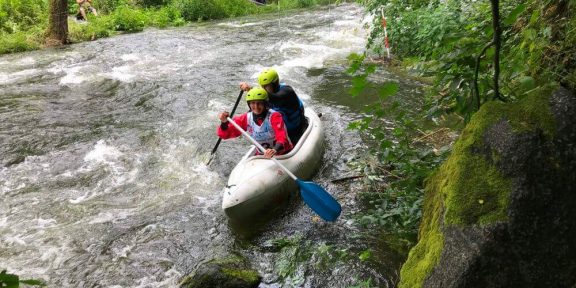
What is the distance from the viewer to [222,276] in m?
3.60

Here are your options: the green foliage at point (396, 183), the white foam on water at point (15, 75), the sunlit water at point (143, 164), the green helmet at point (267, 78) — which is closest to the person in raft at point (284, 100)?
the green helmet at point (267, 78)

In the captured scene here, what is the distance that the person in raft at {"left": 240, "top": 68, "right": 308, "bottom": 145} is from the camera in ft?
18.8

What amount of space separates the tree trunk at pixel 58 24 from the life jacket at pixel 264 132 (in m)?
10.1

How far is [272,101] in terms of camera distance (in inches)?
227

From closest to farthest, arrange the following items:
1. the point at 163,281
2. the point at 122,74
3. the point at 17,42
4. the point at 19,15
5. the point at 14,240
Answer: the point at 163,281, the point at 14,240, the point at 122,74, the point at 17,42, the point at 19,15

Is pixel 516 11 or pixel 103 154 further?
pixel 103 154

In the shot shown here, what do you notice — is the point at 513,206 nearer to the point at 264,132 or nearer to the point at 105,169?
the point at 264,132

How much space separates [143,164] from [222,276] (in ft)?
10.5

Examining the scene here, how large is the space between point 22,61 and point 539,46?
12.3 metres

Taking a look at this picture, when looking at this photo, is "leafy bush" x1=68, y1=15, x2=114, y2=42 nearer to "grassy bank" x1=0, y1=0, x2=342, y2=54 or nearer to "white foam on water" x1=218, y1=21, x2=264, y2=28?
"grassy bank" x1=0, y1=0, x2=342, y2=54

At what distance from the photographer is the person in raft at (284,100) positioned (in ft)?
18.8

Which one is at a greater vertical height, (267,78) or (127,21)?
(127,21)

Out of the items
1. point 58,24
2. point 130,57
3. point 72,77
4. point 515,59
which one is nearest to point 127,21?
point 58,24

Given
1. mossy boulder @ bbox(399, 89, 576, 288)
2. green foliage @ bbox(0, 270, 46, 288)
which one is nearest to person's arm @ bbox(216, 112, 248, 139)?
mossy boulder @ bbox(399, 89, 576, 288)
